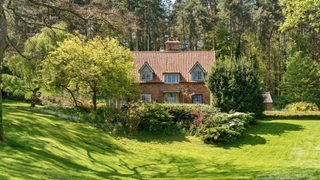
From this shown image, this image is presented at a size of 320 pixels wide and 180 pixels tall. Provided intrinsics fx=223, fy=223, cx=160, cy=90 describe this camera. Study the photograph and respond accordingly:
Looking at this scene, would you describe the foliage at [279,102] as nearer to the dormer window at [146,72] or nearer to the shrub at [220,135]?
the dormer window at [146,72]

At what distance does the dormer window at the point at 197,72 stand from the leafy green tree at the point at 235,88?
7.43m

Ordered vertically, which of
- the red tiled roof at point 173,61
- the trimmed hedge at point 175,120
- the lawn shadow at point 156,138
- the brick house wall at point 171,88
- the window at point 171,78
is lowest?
the lawn shadow at point 156,138

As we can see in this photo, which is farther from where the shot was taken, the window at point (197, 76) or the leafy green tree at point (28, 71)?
the window at point (197, 76)

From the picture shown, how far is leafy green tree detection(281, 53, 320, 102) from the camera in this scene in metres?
35.9

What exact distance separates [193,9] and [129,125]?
1209 inches

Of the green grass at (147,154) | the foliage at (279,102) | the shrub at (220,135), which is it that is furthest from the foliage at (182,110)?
the foliage at (279,102)

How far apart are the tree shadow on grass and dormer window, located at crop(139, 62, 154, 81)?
527 inches

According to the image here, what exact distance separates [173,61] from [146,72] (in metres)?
4.06

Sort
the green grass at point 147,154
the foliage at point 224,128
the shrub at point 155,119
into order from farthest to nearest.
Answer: the shrub at point 155,119 < the foliage at point 224,128 < the green grass at point 147,154

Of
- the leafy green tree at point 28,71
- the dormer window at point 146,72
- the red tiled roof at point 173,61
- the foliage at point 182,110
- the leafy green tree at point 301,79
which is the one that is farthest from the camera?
the leafy green tree at point 301,79

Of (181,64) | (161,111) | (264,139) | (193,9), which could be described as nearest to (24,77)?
(161,111)

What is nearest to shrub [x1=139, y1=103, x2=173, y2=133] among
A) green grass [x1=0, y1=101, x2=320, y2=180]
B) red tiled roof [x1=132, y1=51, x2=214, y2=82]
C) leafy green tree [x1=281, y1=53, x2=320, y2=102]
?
green grass [x1=0, y1=101, x2=320, y2=180]

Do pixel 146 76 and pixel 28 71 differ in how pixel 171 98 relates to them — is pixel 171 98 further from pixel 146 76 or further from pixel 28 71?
pixel 28 71

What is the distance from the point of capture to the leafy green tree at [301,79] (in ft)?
118
